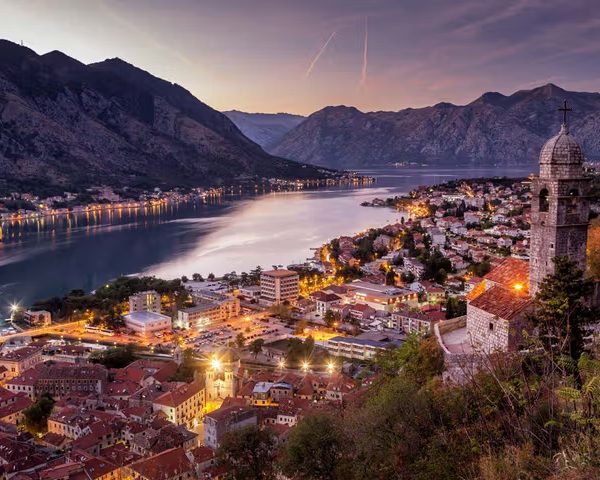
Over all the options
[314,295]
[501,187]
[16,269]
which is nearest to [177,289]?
[314,295]

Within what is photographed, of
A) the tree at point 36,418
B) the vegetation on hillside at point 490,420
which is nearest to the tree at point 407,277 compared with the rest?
the tree at point 36,418

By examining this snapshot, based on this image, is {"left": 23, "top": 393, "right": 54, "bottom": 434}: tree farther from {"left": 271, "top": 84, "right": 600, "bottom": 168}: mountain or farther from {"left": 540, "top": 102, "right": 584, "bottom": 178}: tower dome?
{"left": 271, "top": 84, "right": 600, "bottom": 168}: mountain

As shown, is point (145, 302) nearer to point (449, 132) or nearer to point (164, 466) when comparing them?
point (164, 466)

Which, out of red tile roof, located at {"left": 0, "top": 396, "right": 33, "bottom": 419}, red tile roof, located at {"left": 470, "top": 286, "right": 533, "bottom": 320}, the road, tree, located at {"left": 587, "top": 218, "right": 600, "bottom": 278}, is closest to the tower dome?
red tile roof, located at {"left": 470, "top": 286, "right": 533, "bottom": 320}

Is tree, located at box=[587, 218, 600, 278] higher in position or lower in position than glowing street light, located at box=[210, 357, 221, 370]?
higher

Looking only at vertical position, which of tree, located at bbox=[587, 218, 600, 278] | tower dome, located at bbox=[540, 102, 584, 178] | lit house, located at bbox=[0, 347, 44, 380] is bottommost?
lit house, located at bbox=[0, 347, 44, 380]

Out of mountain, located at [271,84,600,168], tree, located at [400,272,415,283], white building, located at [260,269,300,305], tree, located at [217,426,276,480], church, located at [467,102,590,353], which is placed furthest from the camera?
mountain, located at [271,84,600,168]

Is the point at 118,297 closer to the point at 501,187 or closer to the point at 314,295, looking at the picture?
the point at 314,295
